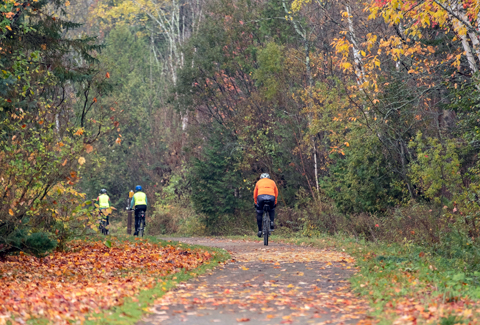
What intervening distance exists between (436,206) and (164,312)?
1373 centimetres

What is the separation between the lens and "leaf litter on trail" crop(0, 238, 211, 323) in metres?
8.01

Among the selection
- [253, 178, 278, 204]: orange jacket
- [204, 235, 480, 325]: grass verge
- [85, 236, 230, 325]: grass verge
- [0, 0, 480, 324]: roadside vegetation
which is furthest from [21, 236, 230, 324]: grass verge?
[204, 235, 480, 325]: grass verge

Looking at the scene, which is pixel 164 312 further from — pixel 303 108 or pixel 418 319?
pixel 303 108

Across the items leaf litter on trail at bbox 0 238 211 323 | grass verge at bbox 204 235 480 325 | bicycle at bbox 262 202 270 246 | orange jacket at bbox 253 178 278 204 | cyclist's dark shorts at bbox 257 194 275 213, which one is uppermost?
orange jacket at bbox 253 178 278 204

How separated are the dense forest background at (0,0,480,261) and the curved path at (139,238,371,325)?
3.52 meters

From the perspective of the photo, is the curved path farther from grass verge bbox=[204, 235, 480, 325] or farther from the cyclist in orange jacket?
the cyclist in orange jacket

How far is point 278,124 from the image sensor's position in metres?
30.2

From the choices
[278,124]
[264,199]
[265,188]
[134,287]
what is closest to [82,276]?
[134,287]

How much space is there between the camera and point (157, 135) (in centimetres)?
5175

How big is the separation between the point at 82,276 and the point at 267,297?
180 inches

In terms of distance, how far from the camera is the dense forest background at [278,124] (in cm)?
1423

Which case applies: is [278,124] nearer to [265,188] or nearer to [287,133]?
[287,133]

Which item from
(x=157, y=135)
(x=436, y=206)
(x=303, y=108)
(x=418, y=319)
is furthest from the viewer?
(x=157, y=135)

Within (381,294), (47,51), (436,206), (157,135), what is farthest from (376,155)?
(157,135)
